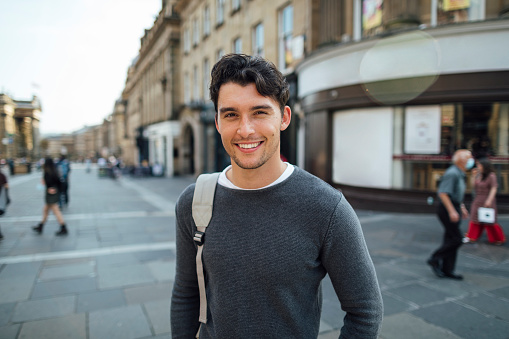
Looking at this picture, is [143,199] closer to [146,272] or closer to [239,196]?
[146,272]

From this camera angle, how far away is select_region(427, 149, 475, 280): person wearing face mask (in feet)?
16.1

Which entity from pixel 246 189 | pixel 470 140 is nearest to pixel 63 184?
pixel 246 189

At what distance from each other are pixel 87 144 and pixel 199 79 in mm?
140963

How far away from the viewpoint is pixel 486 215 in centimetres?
655

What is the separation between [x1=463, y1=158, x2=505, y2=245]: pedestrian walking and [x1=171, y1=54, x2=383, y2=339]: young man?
21.3 feet

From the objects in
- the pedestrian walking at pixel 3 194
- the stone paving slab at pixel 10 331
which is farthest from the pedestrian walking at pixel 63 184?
the stone paving slab at pixel 10 331

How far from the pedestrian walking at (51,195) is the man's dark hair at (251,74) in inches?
289

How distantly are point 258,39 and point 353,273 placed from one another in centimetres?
1643

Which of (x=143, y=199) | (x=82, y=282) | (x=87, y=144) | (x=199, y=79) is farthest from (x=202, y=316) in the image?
(x=87, y=144)

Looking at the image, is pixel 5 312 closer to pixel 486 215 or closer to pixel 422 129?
pixel 486 215

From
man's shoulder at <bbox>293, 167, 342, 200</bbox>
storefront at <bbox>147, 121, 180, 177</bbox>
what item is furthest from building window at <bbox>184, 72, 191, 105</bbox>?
man's shoulder at <bbox>293, 167, 342, 200</bbox>

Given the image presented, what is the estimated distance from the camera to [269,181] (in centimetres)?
155

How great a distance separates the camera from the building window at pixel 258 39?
53.3 ft

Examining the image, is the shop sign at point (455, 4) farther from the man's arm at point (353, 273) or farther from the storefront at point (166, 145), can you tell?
the storefront at point (166, 145)
